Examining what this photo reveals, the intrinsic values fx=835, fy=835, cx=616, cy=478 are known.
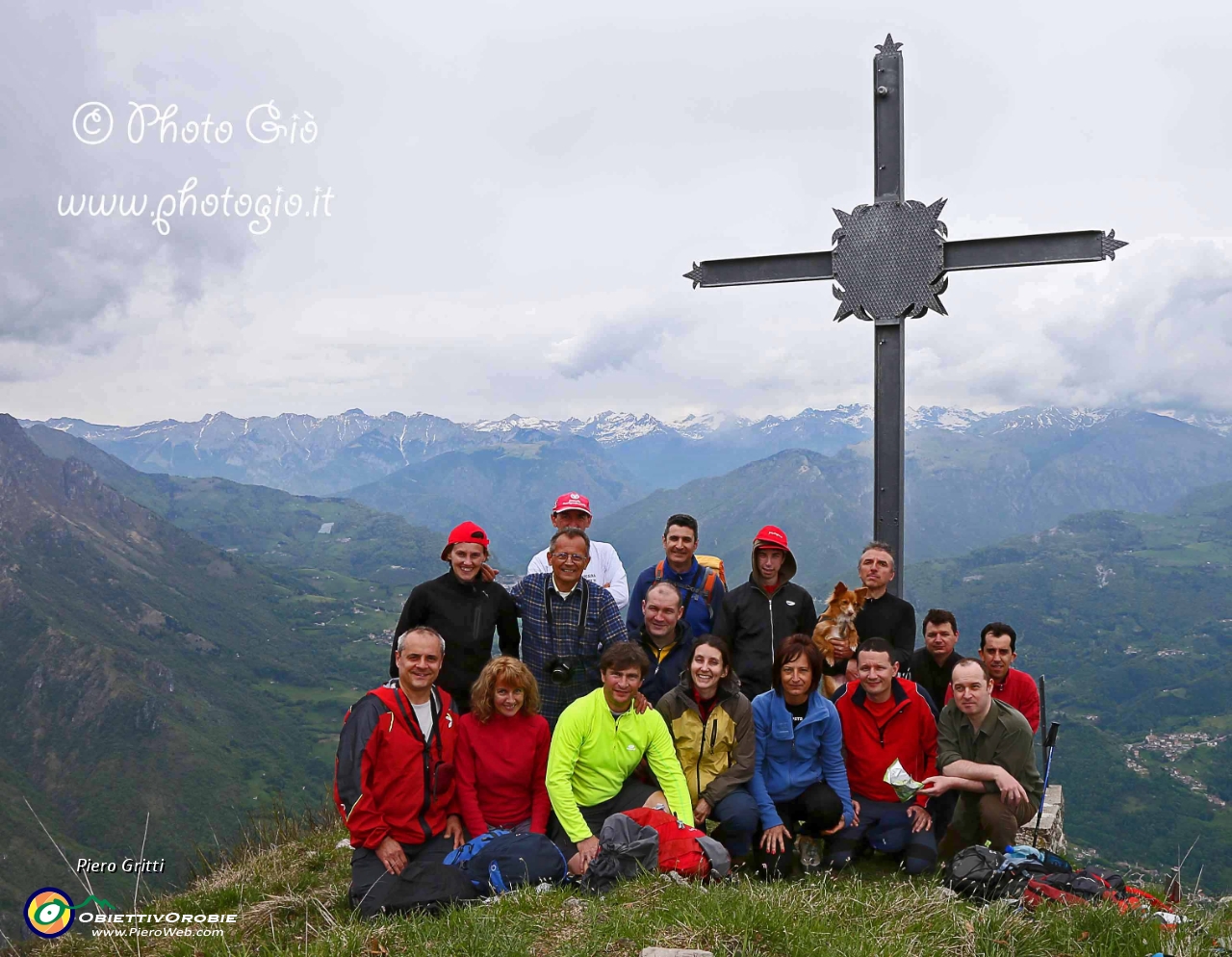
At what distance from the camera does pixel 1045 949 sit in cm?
363

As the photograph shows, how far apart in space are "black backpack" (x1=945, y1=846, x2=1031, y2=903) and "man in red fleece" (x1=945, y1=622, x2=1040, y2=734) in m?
2.00

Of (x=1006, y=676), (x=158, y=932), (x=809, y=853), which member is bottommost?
(x=158, y=932)

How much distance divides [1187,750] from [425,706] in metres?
177

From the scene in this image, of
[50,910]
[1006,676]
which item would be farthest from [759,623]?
[50,910]

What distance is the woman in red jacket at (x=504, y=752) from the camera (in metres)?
5.65

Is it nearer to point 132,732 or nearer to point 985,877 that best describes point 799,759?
point 985,877

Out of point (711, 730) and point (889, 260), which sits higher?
point (889, 260)

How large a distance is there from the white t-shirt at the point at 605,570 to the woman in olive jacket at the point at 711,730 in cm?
132

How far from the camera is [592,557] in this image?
7727 mm

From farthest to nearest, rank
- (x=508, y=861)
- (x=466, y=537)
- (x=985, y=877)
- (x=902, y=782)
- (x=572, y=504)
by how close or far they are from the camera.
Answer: (x=572, y=504)
(x=466, y=537)
(x=902, y=782)
(x=508, y=861)
(x=985, y=877)

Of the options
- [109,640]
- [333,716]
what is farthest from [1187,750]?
[109,640]

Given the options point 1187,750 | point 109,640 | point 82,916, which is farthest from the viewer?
point 109,640

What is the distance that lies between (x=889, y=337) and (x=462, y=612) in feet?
14.6

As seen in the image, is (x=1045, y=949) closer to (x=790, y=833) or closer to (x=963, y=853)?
(x=963, y=853)
